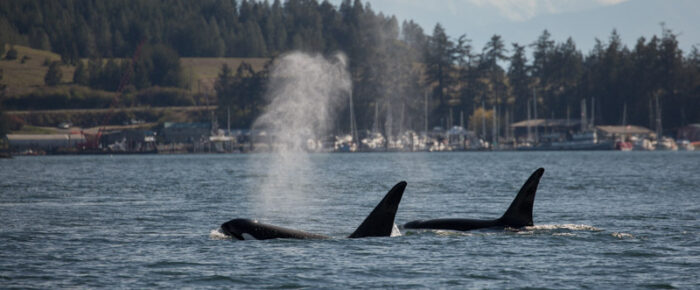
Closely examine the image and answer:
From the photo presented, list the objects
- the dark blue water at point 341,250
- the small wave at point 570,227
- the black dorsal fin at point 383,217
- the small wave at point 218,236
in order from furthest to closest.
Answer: the small wave at point 570,227
the small wave at point 218,236
the black dorsal fin at point 383,217
the dark blue water at point 341,250

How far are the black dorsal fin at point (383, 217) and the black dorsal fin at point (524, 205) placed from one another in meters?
4.76

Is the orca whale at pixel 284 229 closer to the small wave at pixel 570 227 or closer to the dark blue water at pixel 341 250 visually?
the dark blue water at pixel 341 250

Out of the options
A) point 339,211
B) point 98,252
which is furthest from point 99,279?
point 339,211

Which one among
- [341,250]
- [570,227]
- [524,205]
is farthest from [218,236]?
[570,227]

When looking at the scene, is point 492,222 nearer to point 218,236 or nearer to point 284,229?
point 284,229

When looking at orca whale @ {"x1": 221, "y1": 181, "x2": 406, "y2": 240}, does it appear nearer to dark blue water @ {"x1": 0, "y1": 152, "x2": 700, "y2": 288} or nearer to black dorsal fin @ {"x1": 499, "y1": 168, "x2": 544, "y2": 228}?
dark blue water @ {"x1": 0, "y1": 152, "x2": 700, "y2": 288}

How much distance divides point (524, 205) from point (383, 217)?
18.1ft

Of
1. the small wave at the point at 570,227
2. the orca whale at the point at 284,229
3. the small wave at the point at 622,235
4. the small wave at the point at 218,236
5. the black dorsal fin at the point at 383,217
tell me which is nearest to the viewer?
the black dorsal fin at the point at 383,217

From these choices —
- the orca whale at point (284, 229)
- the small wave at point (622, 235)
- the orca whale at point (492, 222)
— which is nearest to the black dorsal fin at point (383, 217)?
the orca whale at point (284, 229)

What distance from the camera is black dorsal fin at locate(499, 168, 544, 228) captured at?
3272 cm

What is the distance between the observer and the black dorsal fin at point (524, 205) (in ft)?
107

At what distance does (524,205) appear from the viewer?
33.6 m

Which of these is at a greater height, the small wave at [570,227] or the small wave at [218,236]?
the small wave at [218,236]

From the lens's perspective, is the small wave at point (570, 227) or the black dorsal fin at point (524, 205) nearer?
the black dorsal fin at point (524, 205)
